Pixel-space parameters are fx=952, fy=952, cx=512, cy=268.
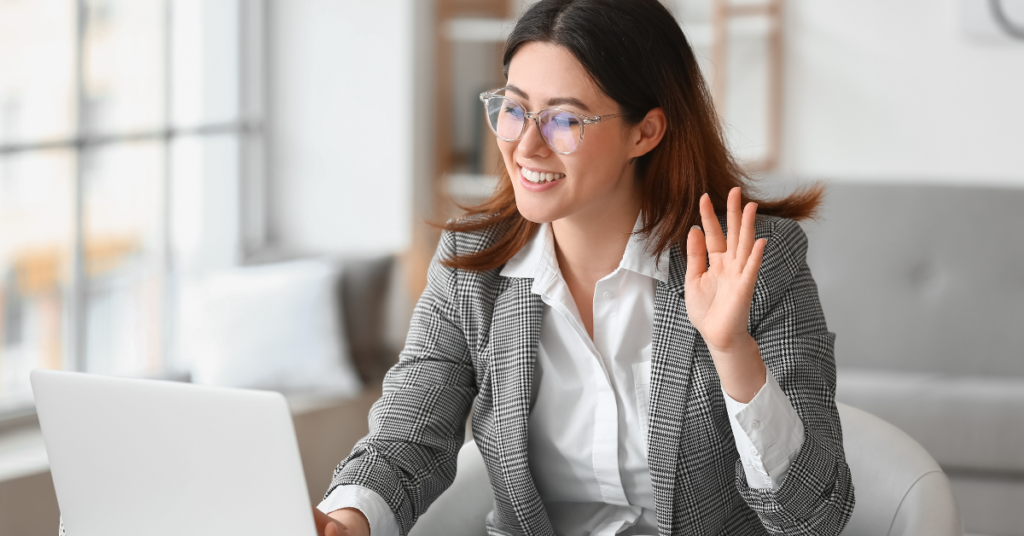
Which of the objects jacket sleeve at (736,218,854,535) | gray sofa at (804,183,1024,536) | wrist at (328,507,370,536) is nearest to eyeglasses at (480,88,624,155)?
jacket sleeve at (736,218,854,535)

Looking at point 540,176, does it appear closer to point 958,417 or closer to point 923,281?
point 958,417

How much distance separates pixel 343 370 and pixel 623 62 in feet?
6.50

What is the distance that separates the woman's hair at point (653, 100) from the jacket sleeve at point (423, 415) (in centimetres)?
8

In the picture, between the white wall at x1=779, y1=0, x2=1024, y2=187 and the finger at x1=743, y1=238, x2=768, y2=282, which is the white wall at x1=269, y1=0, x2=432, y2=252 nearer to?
the white wall at x1=779, y1=0, x2=1024, y2=187

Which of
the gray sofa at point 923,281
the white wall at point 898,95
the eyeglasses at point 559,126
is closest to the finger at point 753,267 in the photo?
the eyeglasses at point 559,126

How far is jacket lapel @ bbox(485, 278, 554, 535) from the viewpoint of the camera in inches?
50.9

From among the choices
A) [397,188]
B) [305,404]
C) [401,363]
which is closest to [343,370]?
[305,404]

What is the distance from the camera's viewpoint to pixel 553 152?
123 centimetres

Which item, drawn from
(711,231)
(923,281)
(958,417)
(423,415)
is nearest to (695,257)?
(711,231)

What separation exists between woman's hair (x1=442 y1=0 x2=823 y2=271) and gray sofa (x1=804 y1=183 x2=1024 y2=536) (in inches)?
60.6

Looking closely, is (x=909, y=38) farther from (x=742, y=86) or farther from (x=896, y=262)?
(x=896, y=262)

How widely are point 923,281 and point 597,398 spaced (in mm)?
1893

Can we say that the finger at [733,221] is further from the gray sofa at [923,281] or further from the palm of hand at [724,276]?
the gray sofa at [923,281]

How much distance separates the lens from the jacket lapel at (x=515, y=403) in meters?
1.29
